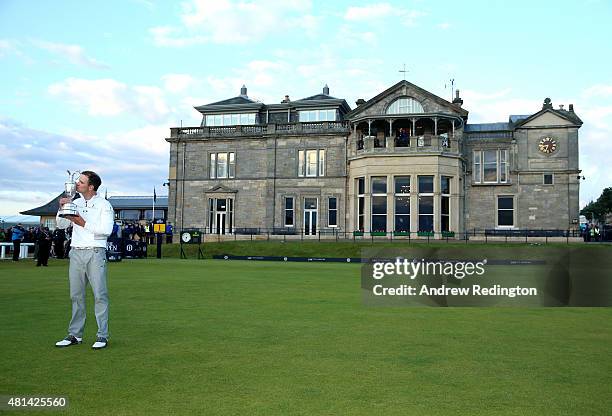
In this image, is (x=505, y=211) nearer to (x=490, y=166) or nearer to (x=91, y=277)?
(x=490, y=166)

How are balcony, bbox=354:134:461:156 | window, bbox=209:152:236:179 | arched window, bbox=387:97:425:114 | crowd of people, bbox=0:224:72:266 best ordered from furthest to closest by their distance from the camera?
window, bbox=209:152:236:179, arched window, bbox=387:97:425:114, balcony, bbox=354:134:461:156, crowd of people, bbox=0:224:72:266

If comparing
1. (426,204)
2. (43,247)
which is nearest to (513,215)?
(426,204)

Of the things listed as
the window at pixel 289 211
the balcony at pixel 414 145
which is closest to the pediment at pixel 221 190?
the window at pixel 289 211

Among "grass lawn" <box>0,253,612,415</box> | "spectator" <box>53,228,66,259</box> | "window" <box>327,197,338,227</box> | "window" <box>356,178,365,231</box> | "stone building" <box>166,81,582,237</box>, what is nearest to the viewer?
"grass lawn" <box>0,253,612,415</box>

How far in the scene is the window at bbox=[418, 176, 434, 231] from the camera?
139ft

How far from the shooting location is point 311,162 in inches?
1869

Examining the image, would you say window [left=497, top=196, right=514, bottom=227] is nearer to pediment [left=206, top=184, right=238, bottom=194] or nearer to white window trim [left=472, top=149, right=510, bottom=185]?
white window trim [left=472, top=149, right=510, bottom=185]

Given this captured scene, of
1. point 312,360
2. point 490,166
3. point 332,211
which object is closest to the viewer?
point 312,360

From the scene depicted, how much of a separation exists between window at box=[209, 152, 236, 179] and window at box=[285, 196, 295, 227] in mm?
5484

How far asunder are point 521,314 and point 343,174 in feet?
117

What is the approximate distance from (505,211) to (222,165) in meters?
24.3

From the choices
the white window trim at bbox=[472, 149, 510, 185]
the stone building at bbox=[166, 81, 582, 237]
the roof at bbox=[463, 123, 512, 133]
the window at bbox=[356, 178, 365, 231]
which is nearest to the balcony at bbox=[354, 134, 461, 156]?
the stone building at bbox=[166, 81, 582, 237]

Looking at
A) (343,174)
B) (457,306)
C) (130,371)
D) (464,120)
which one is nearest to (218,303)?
(457,306)

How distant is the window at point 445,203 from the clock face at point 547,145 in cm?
849
